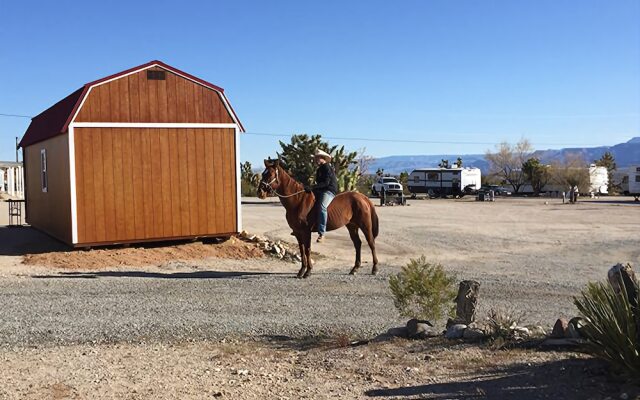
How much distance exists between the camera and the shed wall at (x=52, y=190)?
45.5 ft

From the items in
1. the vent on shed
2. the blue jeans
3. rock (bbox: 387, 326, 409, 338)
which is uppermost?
the vent on shed

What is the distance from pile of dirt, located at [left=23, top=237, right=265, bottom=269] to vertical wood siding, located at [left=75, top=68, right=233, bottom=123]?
286 cm

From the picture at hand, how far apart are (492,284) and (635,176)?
46.1 meters

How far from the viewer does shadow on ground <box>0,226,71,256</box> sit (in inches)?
563

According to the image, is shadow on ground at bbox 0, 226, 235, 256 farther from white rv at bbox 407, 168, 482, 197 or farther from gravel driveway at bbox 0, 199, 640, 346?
white rv at bbox 407, 168, 482, 197

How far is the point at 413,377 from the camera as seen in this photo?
207 inches

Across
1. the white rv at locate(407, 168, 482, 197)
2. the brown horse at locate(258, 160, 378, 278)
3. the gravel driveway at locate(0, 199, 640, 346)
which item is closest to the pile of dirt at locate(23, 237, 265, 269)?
the gravel driveway at locate(0, 199, 640, 346)

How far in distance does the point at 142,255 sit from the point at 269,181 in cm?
393

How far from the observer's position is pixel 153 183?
14.1 meters

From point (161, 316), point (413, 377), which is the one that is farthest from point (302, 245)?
A: point (413, 377)

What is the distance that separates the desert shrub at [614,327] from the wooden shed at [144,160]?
35.0 feet

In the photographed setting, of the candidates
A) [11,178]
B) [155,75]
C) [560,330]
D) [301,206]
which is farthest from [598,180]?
[560,330]

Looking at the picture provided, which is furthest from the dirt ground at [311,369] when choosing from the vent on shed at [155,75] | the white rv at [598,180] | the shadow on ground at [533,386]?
the white rv at [598,180]

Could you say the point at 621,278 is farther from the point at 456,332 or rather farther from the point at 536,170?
the point at 536,170
